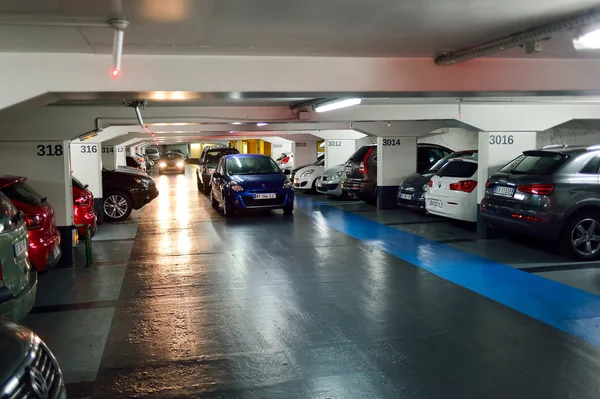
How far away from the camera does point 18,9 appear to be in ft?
13.1

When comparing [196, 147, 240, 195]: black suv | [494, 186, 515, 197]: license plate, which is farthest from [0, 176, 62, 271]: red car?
[196, 147, 240, 195]: black suv

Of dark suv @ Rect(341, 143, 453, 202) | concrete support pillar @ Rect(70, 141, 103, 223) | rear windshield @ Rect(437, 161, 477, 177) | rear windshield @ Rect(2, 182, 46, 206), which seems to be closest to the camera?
rear windshield @ Rect(2, 182, 46, 206)

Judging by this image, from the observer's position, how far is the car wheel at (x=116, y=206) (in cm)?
1350

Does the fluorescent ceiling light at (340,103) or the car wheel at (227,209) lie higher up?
the fluorescent ceiling light at (340,103)

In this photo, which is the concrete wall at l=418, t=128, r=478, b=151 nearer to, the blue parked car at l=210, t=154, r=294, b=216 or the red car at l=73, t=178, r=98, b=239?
the blue parked car at l=210, t=154, r=294, b=216

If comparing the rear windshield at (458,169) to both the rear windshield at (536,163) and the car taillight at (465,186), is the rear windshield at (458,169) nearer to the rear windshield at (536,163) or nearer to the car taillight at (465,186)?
the car taillight at (465,186)

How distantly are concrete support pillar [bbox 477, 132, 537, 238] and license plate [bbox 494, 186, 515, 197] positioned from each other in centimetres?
130

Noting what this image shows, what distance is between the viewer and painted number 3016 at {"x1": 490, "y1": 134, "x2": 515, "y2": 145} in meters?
10.3

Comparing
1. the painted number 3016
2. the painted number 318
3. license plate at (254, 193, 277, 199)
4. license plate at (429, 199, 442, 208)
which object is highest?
the painted number 3016

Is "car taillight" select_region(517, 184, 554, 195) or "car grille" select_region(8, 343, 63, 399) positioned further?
"car taillight" select_region(517, 184, 554, 195)

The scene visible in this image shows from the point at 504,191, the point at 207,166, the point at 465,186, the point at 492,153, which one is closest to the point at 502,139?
the point at 492,153

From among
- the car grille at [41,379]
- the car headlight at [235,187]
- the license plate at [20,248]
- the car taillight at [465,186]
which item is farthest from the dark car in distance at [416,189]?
the car grille at [41,379]

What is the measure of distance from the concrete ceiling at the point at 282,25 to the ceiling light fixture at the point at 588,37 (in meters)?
0.28

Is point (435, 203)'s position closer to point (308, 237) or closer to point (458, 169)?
point (458, 169)
